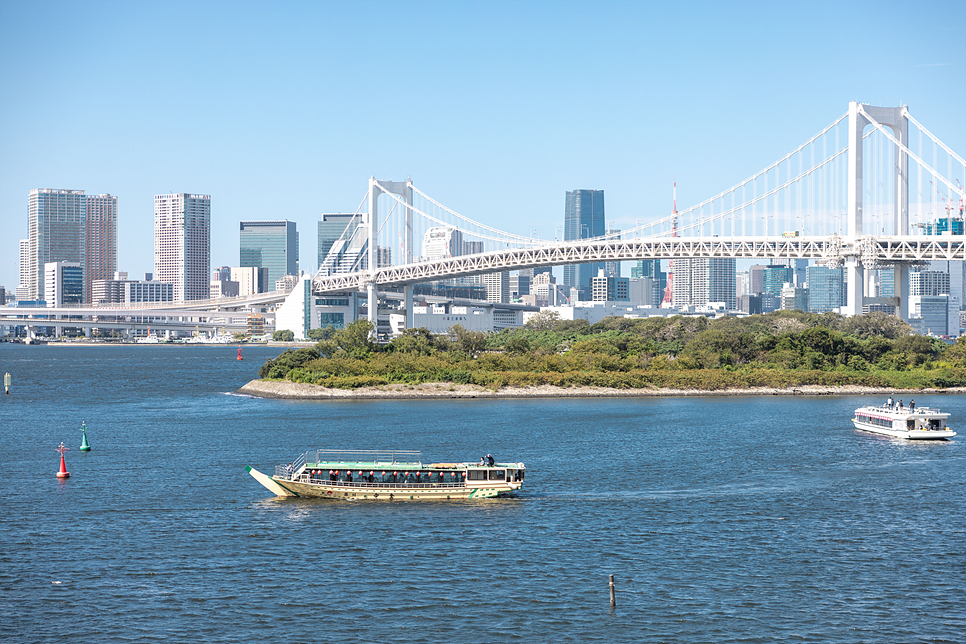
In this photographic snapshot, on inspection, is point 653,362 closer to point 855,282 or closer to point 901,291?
point 855,282

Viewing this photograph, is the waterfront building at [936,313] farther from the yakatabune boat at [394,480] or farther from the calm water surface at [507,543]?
the yakatabune boat at [394,480]

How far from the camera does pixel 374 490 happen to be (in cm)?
2334

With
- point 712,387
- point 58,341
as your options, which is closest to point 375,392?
point 712,387

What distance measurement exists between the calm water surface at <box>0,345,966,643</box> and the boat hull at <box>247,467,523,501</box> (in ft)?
1.13

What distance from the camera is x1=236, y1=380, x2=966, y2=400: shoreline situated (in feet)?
157

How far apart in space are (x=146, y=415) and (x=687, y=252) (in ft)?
130

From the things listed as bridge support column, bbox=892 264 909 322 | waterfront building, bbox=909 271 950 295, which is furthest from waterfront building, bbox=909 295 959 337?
bridge support column, bbox=892 264 909 322

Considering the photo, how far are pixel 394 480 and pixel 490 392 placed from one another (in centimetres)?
2504

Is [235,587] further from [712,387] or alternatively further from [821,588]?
[712,387]

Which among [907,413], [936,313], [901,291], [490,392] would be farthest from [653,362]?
[936,313]

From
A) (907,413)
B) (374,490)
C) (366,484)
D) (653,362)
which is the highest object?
(653,362)

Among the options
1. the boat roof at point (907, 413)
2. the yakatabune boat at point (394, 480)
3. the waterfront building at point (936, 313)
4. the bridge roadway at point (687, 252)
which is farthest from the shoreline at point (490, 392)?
the waterfront building at point (936, 313)

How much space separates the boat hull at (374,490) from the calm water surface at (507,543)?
346mm

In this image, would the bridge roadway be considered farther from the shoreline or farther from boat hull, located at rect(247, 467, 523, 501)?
boat hull, located at rect(247, 467, 523, 501)
